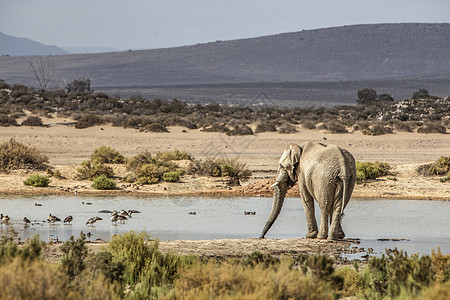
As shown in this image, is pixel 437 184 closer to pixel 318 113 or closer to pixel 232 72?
pixel 318 113

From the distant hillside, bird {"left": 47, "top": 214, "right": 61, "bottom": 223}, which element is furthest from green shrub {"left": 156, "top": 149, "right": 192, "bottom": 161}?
the distant hillside

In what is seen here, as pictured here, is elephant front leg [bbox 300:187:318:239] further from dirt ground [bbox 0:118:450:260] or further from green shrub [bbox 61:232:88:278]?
green shrub [bbox 61:232:88:278]

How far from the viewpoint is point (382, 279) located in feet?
29.2

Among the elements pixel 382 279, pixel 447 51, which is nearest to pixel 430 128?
pixel 382 279

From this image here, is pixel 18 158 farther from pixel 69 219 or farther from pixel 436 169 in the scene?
pixel 436 169

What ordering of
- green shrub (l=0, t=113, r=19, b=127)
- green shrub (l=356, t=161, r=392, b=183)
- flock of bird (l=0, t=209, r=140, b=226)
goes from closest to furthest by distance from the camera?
flock of bird (l=0, t=209, r=140, b=226), green shrub (l=356, t=161, r=392, b=183), green shrub (l=0, t=113, r=19, b=127)

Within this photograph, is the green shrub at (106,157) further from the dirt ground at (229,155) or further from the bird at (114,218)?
the bird at (114,218)

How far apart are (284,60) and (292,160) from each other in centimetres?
15676

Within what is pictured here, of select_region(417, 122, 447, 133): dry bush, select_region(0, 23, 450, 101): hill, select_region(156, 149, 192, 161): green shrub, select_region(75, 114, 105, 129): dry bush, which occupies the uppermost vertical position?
select_region(0, 23, 450, 101): hill

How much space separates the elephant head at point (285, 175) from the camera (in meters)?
14.1

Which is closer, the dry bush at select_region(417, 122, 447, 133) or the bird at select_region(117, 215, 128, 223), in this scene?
the bird at select_region(117, 215, 128, 223)

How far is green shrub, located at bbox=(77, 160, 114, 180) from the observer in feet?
76.7

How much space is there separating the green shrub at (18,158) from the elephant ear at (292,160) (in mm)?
12887

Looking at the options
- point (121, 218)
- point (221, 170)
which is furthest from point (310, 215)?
point (221, 170)
